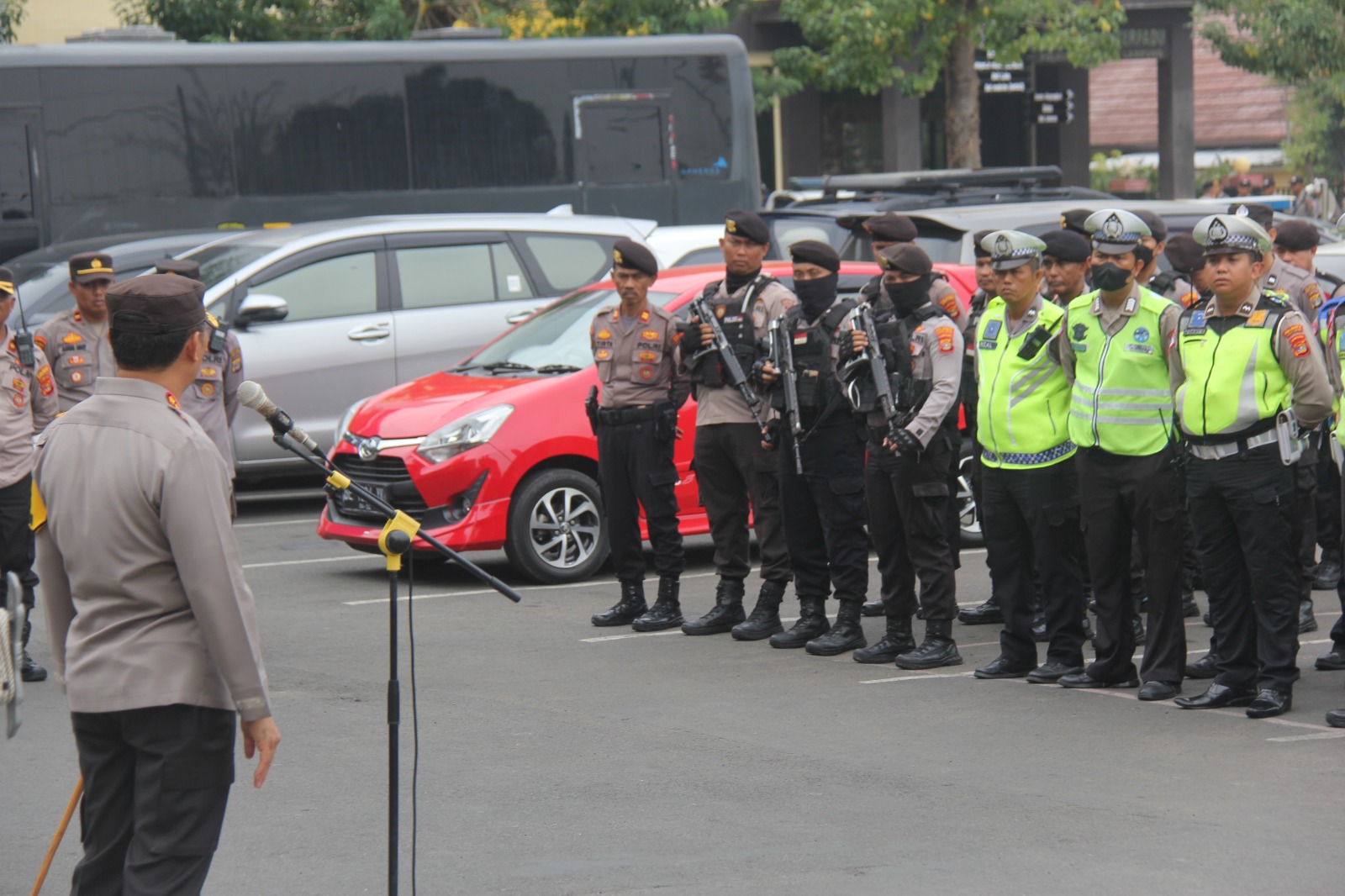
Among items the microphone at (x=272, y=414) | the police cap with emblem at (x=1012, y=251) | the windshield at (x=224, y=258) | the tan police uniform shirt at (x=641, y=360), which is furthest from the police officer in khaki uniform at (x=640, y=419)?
the windshield at (x=224, y=258)

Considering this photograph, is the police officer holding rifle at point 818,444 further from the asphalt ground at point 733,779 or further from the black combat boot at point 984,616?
the black combat boot at point 984,616

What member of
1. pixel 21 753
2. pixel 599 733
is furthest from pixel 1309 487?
pixel 21 753

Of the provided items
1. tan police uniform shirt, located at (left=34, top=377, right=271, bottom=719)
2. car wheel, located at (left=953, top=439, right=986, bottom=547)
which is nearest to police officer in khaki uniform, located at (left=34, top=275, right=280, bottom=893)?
tan police uniform shirt, located at (left=34, top=377, right=271, bottom=719)

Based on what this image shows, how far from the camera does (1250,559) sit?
23.5 feet

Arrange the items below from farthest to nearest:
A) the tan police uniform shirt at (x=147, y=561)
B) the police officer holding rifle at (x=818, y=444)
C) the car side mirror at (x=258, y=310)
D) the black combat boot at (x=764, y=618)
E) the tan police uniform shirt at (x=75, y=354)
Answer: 1. the car side mirror at (x=258, y=310)
2. the black combat boot at (x=764, y=618)
3. the tan police uniform shirt at (x=75, y=354)
4. the police officer holding rifle at (x=818, y=444)
5. the tan police uniform shirt at (x=147, y=561)

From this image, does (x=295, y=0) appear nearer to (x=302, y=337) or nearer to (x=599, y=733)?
(x=302, y=337)

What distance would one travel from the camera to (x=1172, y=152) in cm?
3538

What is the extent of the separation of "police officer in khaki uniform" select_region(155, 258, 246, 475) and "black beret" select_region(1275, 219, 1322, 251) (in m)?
5.86

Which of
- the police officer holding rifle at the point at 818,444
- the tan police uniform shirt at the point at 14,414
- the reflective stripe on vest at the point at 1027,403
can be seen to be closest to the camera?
the reflective stripe on vest at the point at 1027,403

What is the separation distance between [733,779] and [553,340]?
517 cm

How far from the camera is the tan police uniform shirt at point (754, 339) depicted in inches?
349

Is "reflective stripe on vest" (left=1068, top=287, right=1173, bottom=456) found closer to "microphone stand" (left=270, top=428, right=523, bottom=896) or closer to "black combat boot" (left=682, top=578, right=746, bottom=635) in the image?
"black combat boot" (left=682, top=578, right=746, bottom=635)

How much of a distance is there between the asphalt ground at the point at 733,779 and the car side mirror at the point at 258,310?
4.26 metres

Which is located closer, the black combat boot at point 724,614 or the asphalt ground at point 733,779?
the asphalt ground at point 733,779
